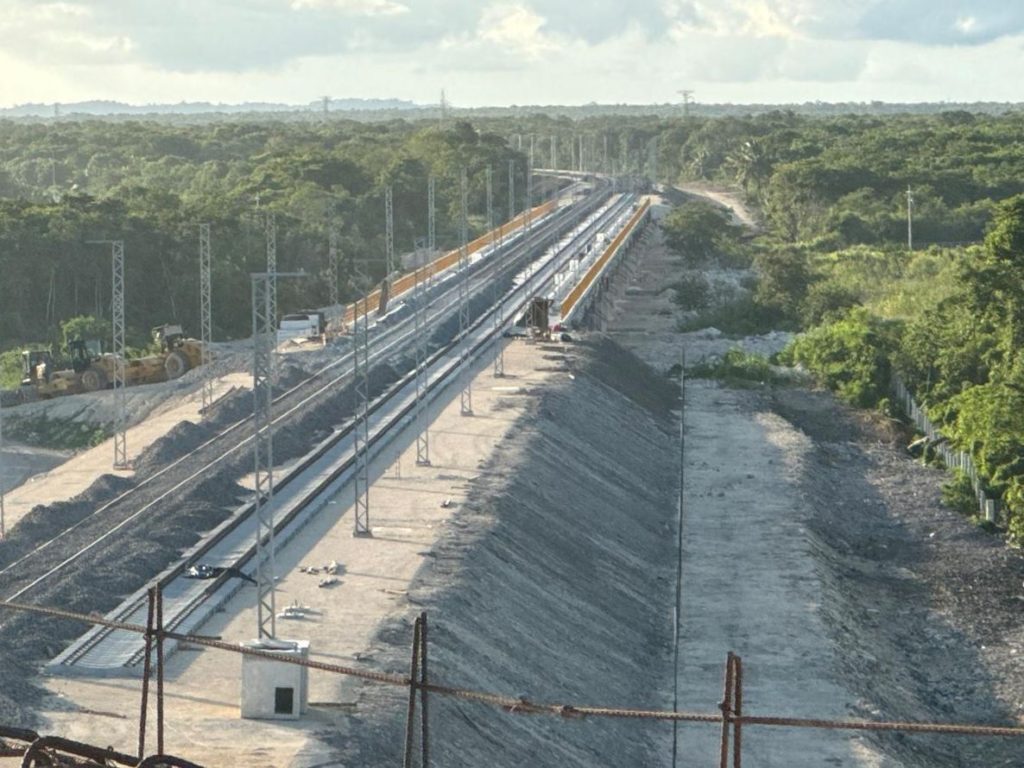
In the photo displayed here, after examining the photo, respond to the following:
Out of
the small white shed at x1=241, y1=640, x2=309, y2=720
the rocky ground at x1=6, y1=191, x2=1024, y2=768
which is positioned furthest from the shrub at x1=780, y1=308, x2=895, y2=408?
the small white shed at x1=241, y1=640, x2=309, y2=720

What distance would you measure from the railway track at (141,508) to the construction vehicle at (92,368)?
232 inches

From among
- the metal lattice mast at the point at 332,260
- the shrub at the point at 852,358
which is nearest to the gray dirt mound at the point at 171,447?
the shrub at the point at 852,358

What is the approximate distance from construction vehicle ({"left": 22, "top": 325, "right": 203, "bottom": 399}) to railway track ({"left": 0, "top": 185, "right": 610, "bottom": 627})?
589 cm

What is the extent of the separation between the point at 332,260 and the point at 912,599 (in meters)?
44.9

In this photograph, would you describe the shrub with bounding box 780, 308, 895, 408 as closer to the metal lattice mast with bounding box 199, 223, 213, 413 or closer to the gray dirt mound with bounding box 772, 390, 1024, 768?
the gray dirt mound with bounding box 772, 390, 1024, 768

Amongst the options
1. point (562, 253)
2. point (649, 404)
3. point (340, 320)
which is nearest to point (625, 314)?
point (562, 253)

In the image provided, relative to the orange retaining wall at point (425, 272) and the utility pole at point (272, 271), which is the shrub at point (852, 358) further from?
the utility pole at point (272, 271)

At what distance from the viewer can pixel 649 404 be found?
2785 inches

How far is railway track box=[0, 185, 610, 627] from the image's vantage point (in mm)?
37438

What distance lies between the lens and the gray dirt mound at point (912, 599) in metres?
37.1

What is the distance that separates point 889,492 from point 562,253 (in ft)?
179

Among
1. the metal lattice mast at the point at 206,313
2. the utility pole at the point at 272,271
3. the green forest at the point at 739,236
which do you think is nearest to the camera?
the utility pole at the point at 272,271

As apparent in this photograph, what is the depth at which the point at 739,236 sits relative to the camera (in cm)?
13038

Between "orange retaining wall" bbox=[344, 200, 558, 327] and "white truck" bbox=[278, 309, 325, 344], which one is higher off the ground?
"orange retaining wall" bbox=[344, 200, 558, 327]
